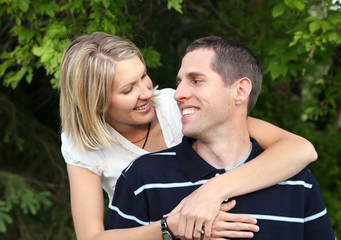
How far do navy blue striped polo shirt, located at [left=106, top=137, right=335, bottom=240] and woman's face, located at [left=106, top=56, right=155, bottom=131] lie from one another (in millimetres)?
545

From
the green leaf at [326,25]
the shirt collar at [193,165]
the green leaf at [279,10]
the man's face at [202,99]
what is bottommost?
the shirt collar at [193,165]

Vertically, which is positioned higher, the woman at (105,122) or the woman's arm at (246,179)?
the woman at (105,122)

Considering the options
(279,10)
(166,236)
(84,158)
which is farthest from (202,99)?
(279,10)

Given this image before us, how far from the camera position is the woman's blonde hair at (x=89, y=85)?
8.90 feet

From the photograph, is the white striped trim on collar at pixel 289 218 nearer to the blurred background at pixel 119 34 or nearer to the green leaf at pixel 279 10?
the blurred background at pixel 119 34

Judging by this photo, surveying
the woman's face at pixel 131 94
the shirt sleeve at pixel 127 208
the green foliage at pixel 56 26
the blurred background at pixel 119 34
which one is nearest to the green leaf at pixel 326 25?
the blurred background at pixel 119 34

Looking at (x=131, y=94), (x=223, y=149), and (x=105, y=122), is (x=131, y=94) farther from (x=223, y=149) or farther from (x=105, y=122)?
(x=223, y=149)

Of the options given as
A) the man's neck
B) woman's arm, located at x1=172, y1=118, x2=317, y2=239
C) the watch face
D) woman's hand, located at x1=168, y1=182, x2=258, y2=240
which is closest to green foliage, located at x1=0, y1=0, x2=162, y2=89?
the man's neck

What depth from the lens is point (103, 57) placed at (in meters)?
2.73

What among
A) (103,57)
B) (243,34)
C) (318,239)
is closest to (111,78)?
(103,57)

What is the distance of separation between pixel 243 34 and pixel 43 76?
214cm

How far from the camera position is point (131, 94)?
2.74m

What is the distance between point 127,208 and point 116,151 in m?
0.71

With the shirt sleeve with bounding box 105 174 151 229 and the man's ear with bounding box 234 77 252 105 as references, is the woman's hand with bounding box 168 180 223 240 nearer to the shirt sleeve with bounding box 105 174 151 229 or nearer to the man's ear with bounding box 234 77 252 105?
the shirt sleeve with bounding box 105 174 151 229
